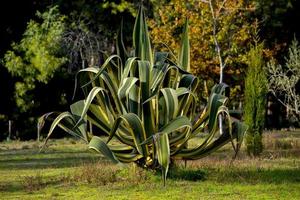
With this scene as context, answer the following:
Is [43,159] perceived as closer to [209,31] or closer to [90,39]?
[209,31]

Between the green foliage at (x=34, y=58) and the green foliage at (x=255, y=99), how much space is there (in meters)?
18.9

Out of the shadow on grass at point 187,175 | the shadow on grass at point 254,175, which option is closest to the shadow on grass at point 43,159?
the shadow on grass at point 187,175

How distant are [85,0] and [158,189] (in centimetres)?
3430

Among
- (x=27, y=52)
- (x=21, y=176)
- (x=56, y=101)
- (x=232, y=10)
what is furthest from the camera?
(x=56, y=101)

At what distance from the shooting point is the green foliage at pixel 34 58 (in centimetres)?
3856

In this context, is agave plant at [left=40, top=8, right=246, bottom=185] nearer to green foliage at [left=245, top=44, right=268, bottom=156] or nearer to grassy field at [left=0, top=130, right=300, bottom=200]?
grassy field at [left=0, top=130, right=300, bottom=200]

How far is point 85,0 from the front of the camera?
154ft

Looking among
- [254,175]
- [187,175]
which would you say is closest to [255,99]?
[254,175]

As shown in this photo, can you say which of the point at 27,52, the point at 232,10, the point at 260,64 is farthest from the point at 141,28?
the point at 27,52

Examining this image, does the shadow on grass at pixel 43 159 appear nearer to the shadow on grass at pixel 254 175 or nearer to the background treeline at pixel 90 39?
the shadow on grass at pixel 254 175

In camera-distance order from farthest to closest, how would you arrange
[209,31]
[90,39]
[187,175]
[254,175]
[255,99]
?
[90,39]
[209,31]
[255,99]
[254,175]
[187,175]

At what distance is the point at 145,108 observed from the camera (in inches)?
585

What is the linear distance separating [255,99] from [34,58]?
2009 cm

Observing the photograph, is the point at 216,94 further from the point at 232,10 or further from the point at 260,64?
the point at 232,10
